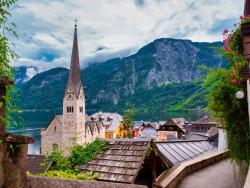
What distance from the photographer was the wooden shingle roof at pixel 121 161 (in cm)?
584

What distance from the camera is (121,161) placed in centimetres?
632

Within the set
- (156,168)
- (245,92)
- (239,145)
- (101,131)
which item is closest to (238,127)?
(239,145)

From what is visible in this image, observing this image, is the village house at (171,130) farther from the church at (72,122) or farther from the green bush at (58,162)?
the green bush at (58,162)

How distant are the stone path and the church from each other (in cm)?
4611

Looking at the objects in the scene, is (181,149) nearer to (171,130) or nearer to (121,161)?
(121,161)

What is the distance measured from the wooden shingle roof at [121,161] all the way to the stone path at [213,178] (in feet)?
7.51

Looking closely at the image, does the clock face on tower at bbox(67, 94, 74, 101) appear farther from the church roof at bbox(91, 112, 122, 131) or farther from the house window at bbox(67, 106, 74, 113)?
the church roof at bbox(91, 112, 122, 131)

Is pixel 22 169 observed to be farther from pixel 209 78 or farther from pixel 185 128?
pixel 185 128

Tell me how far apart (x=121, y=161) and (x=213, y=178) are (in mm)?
3765

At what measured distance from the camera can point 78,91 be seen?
6047 centimetres

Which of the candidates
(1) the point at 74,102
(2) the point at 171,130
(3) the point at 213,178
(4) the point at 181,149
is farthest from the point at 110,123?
(3) the point at 213,178

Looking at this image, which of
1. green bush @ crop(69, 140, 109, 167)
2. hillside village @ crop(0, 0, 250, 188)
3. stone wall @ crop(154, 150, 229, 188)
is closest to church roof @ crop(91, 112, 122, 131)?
hillside village @ crop(0, 0, 250, 188)

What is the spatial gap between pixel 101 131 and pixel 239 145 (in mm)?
62538

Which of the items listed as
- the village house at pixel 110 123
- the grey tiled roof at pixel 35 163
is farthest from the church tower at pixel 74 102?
the grey tiled roof at pixel 35 163
